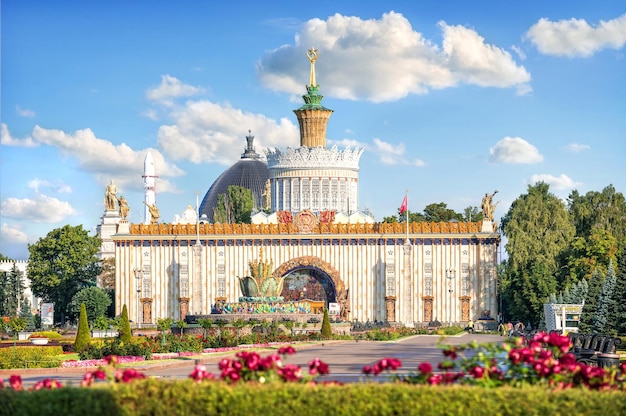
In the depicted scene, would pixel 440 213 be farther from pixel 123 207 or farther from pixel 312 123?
pixel 123 207

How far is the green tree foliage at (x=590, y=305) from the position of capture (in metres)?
55.8

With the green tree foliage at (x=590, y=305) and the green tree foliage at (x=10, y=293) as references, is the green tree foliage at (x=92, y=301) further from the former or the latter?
the green tree foliage at (x=590, y=305)

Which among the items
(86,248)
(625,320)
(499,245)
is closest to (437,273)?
(499,245)

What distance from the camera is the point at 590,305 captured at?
57.6 metres

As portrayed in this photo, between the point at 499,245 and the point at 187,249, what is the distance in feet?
83.3

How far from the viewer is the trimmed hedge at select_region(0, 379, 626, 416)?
658 inches

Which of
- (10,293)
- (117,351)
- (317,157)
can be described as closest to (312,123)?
(317,157)

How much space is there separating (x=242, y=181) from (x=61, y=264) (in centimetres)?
6280

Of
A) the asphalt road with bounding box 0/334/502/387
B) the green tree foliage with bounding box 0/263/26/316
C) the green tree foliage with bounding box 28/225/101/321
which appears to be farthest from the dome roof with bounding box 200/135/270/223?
the asphalt road with bounding box 0/334/502/387

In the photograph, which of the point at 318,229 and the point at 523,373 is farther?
the point at 318,229

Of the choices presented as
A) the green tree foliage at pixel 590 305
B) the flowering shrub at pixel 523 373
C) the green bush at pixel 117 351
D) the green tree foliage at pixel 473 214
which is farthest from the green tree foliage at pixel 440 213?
the flowering shrub at pixel 523 373

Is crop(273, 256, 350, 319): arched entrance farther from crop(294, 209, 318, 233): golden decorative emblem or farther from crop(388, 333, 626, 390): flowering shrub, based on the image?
crop(388, 333, 626, 390): flowering shrub

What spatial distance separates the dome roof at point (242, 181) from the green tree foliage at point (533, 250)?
61015 millimetres

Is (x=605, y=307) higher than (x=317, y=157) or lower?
lower
